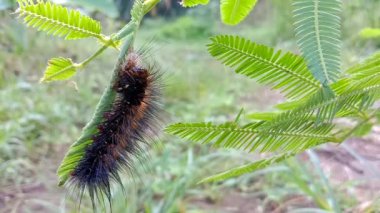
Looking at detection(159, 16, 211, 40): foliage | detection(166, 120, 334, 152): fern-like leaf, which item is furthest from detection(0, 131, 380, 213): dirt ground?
detection(159, 16, 211, 40): foliage

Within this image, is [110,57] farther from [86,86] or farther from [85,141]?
[85,141]

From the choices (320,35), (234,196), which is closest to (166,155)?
(234,196)

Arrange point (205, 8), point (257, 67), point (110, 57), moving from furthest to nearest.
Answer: point (205, 8)
point (110, 57)
point (257, 67)

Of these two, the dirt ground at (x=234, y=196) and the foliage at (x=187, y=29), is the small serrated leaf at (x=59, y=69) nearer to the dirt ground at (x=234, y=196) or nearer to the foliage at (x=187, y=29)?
the dirt ground at (x=234, y=196)

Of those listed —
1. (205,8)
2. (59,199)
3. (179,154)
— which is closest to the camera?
(59,199)

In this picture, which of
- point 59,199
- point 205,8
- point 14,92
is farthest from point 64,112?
point 205,8

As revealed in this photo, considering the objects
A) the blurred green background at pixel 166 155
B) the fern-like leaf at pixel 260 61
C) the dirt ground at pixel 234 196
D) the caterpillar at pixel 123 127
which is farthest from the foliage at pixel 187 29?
the fern-like leaf at pixel 260 61

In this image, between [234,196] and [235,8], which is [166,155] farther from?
[235,8]
